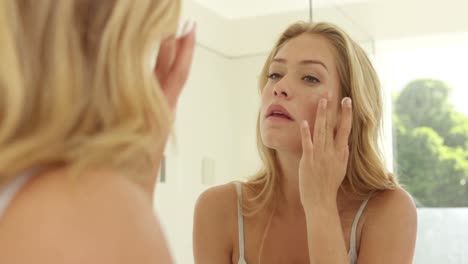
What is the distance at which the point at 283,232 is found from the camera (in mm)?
1062

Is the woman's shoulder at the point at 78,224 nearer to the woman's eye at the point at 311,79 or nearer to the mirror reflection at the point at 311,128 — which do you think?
the mirror reflection at the point at 311,128

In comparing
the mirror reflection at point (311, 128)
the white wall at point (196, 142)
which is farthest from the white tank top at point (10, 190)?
the white wall at point (196, 142)

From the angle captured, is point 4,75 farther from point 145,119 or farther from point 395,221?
point 395,221

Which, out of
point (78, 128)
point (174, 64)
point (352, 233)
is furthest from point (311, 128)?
point (78, 128)

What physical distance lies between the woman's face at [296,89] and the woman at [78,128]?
23.9 inches

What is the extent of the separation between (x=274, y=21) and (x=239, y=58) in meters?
0.16

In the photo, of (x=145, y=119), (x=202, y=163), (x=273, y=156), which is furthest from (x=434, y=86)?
(x=145, y=119)

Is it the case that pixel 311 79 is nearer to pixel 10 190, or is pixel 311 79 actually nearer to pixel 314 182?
pixel 314 182

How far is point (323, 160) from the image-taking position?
3.17ft

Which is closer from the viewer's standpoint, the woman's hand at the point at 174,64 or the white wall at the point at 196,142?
the woman's hand at the point at 174,64

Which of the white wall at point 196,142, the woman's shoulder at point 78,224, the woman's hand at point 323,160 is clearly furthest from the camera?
the white wall at point 196,142

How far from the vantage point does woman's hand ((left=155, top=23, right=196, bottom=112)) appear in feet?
1.49

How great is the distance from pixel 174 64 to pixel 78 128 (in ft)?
0.40

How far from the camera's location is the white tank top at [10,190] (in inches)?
12.9
